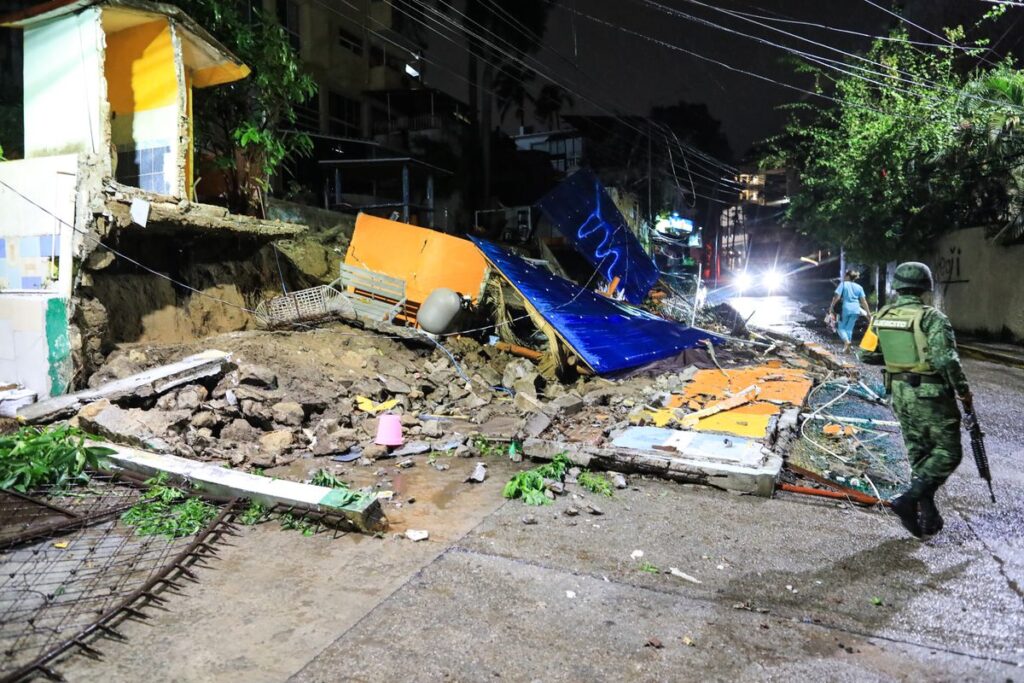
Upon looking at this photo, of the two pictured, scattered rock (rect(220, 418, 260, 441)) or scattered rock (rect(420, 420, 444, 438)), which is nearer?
scattered rock (rect(220, 418, 260, 441))

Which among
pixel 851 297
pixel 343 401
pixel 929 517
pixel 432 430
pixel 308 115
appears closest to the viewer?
pixel 929 517

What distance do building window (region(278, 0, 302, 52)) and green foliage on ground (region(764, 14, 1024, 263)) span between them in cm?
1669

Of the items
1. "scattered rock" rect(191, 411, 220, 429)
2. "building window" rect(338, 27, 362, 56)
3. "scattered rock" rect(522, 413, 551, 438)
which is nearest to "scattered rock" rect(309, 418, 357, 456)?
"scattered rock" rect(191, 411, 220, 429)

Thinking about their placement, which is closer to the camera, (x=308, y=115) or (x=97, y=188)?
(x=97, y=188)

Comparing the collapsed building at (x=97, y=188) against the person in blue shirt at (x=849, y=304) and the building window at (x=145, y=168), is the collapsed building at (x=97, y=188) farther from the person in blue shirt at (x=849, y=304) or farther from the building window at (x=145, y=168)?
the person in blue shirt at (x=849, y=304)

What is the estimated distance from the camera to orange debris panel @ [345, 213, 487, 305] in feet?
34.5

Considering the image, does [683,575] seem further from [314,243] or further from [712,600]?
[314,243]

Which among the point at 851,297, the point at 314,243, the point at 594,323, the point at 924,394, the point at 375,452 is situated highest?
the point at 314,243

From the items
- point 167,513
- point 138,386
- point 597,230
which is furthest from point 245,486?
point 597,230

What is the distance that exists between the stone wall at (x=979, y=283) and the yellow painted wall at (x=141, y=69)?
56.2 ft

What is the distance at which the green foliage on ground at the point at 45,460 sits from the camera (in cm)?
466

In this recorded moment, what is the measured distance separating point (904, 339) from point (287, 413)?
5881 millimetres

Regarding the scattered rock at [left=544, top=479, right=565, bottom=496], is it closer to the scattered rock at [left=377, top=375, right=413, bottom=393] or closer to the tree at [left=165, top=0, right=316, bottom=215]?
the scattered rock at [left=377, top=375, right=413, bottom=393]

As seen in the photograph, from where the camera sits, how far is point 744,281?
4234cm
